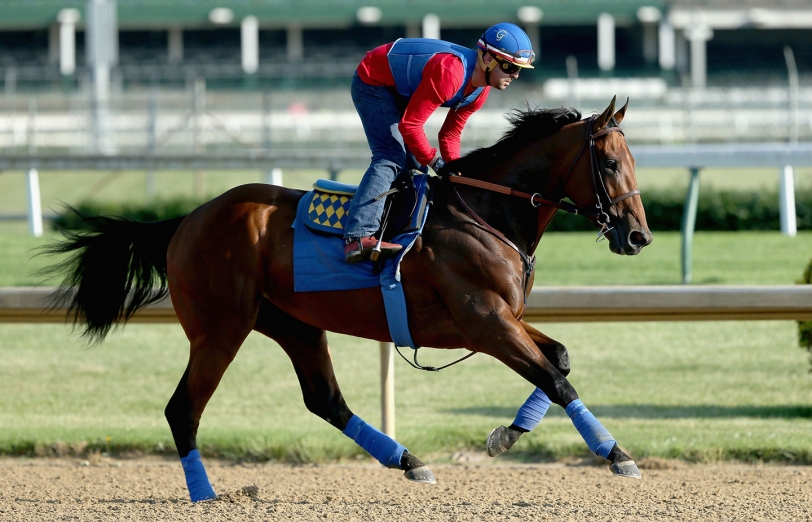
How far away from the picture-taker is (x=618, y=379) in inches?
293

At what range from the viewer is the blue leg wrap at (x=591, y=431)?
4078 mm

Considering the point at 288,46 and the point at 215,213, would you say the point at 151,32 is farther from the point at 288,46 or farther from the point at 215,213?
the point at 215,213

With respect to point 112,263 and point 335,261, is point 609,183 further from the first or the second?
point 112,263

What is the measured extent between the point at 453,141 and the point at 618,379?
131 inches

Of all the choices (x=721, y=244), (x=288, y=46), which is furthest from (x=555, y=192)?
(x=288, y=46)

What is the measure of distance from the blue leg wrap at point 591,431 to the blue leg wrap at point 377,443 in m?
0.90

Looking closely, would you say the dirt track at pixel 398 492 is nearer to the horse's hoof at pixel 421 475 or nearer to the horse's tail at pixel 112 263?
the horse's hoof at pixel 421 475

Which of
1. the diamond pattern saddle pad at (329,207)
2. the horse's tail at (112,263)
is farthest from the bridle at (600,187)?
the horse's tail at (112,263)

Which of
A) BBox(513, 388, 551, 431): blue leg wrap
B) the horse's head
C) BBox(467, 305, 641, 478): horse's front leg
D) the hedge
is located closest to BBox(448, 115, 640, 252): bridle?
the horse's head

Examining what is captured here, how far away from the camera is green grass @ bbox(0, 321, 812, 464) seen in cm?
589

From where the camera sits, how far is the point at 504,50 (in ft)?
14.2

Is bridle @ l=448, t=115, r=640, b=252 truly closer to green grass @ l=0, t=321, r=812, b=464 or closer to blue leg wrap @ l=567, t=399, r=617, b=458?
blue leg wrap @ l=567, t=399, r=617, b=458

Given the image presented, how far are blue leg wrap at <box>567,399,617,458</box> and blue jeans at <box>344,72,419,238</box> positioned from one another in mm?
1093

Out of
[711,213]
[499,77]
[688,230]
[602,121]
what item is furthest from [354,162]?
[602,121]
